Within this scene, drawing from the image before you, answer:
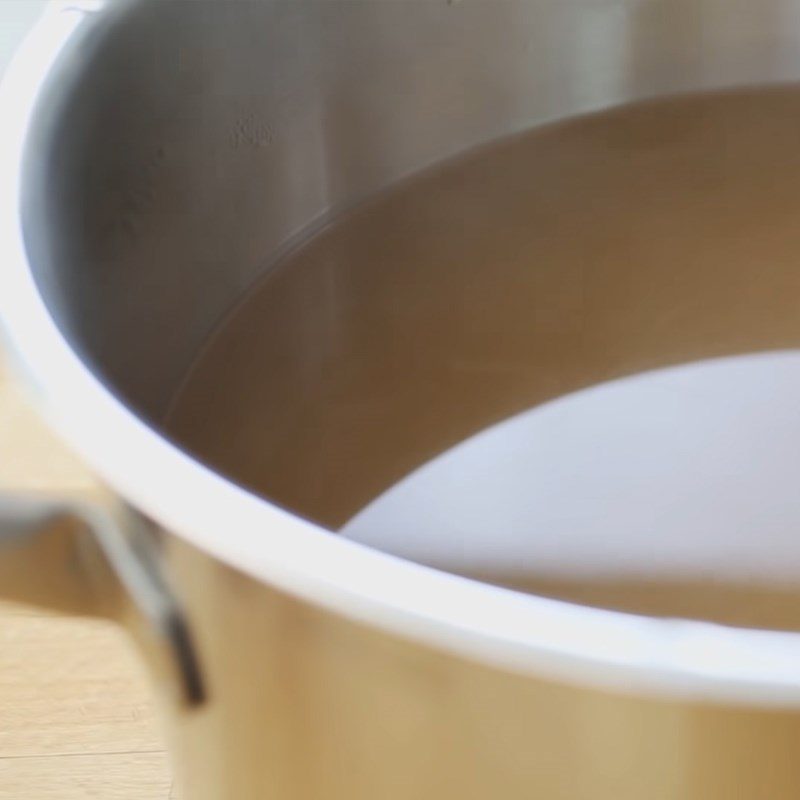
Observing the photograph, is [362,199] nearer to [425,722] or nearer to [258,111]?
[258,111]

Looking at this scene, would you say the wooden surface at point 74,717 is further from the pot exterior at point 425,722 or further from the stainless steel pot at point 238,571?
the pot exterior at point 425,722

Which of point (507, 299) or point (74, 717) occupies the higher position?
point (507, 299)

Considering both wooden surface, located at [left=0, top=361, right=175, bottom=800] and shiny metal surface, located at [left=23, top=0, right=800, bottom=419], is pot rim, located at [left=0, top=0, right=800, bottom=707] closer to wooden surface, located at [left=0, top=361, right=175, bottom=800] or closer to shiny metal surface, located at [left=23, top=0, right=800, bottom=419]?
shiny metal surface, located at [left=23, top=0, right=800, bottom=419]

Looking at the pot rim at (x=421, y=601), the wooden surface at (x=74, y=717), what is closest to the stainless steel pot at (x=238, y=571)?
the pot rim at (x=421, y=601)

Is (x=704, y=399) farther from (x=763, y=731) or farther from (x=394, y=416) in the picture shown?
(x=763, y=731)

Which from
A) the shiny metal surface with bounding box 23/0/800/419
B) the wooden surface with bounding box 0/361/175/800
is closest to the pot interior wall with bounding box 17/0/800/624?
the shiny metal surface with bounding box 23/0/800/419

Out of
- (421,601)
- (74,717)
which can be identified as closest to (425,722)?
(421,601)

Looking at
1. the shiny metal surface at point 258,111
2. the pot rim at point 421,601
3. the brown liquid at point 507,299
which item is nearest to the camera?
the pot rim at point 421,601
